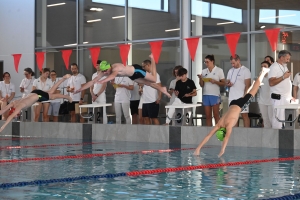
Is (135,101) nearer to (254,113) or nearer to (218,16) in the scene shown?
(254,113)

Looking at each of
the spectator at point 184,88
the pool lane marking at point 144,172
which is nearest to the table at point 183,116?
the spectator at point 184,88

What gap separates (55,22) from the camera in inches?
752

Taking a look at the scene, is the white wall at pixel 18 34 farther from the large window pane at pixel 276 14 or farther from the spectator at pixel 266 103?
the spectator at pixel 266 103

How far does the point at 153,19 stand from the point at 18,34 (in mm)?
5288

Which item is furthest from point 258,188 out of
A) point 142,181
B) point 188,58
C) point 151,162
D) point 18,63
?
point 18,63

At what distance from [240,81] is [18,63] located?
8.40 metres

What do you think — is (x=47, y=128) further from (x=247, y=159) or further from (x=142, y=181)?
(x=142, y=181)

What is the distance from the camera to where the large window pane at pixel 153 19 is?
1602 centimetres

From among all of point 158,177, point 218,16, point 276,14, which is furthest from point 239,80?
point 158,177

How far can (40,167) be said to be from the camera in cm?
803

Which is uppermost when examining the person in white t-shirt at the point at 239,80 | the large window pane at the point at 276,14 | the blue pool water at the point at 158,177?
the large window pane at the point at 276,14

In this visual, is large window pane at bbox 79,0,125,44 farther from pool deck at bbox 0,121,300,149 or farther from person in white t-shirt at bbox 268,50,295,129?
person in white t-shirt at bbox 268,50,295,129

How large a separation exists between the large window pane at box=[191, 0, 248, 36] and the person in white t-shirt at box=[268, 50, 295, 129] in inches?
147

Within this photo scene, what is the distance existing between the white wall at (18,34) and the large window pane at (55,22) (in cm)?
26
